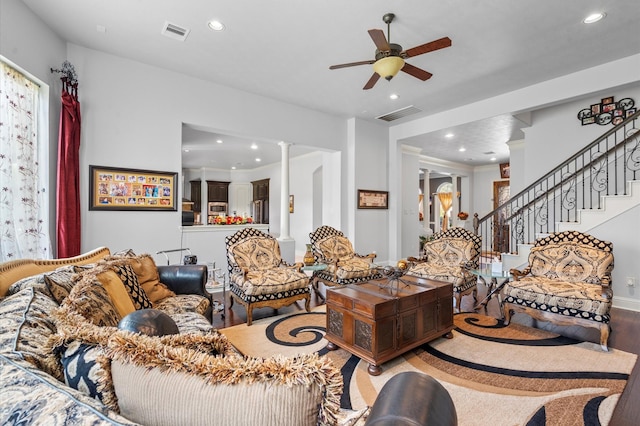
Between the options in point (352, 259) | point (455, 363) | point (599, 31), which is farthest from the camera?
point (352, 259)

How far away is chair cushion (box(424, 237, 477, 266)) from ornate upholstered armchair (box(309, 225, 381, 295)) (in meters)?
0.86

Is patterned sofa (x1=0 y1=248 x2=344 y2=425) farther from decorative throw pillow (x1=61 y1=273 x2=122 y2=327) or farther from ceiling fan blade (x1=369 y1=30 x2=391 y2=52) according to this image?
ceiling fan blade (x1=369 y1=30 x2=391 y2=52)

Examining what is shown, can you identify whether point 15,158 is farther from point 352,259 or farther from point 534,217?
point 534,217

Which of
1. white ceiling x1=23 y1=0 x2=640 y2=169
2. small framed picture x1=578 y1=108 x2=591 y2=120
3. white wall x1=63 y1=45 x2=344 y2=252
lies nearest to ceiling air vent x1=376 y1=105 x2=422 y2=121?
white ceiling x1=23 y1=0 x2=640 y2=169

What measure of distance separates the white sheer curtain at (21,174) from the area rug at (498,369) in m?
2.02

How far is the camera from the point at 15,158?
2594 millimetres

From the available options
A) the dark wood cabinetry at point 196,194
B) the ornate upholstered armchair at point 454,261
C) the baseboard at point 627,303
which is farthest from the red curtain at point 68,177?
the dark wood cabinetry at point 196,194

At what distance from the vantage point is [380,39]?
261 cm

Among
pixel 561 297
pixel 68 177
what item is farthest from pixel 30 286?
pixel 561 297

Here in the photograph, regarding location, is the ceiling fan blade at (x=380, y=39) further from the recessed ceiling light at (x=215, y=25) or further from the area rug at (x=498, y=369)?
the area rug at (x=498, y=369)

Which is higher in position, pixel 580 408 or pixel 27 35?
pixel 27 35

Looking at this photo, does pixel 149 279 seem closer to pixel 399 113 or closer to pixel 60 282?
pixel 60 282

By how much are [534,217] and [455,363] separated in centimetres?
418

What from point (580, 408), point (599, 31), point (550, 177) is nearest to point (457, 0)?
point (599, 31)
